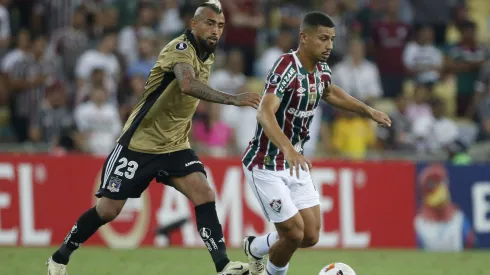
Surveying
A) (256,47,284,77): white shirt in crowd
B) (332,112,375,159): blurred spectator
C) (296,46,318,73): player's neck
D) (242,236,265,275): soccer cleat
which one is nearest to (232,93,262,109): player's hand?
(296,46,318,73): player's neck

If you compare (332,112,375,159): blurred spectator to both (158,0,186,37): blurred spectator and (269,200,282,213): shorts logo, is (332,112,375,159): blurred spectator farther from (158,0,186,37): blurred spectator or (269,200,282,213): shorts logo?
(269,200,282,213): shorts logo

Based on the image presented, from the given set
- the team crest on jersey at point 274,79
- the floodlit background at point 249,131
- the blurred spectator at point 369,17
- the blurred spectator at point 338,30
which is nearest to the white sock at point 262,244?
the team crest on jersey at point 274,79

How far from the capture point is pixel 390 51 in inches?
749

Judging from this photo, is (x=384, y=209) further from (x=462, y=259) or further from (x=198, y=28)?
(x=198, y=28)

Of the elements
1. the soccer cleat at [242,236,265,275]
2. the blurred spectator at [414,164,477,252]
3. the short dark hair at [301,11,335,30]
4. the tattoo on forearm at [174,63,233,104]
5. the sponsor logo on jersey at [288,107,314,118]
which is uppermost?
the short dark hair at [301,11,335,30]

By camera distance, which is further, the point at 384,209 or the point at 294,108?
the point at 384,209

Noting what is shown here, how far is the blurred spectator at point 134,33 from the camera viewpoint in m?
18.1

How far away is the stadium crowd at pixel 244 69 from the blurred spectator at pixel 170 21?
0.02m

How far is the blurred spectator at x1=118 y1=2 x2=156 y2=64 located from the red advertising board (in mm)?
3499

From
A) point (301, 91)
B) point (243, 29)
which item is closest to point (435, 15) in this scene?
point (243, 29)

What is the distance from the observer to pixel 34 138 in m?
16.2

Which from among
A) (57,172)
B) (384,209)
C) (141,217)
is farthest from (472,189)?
(57,172)

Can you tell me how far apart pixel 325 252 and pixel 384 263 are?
2.08m

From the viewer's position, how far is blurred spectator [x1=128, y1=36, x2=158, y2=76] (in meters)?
17.3
